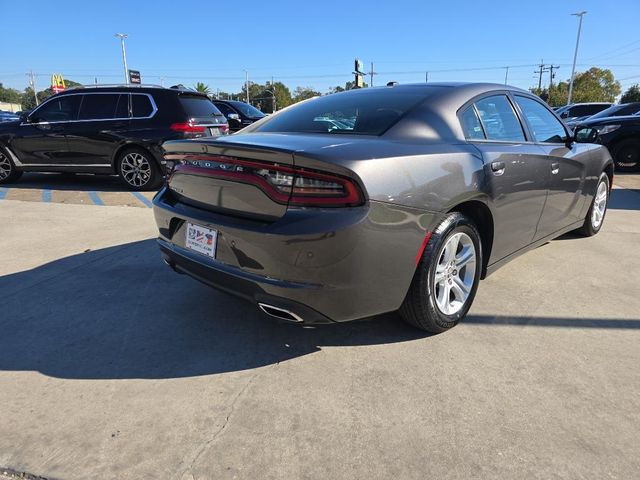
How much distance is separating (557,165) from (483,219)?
117 cm

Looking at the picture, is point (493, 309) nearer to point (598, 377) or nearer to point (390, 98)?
point (598, 377)

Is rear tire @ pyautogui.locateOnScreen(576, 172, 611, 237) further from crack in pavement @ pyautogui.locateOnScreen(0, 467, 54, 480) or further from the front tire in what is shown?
crack in pavement @ pyautogui.locateOnScreen(0, 467, 54, 480)

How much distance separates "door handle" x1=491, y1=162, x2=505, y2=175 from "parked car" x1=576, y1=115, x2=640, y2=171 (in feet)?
28.2

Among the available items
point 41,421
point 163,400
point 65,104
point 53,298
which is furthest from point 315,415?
point 65,104

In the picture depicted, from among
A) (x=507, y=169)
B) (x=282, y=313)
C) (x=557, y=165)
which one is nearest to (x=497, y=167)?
(x=507, y=169)

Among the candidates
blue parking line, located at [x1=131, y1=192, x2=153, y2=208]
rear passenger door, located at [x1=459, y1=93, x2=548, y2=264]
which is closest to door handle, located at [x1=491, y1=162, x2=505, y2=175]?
rear passenger door, located at [x1=459, y1=93, x2=548, y2=264]

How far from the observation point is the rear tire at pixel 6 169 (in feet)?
27.3

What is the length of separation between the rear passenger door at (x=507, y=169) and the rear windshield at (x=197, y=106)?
5.75m

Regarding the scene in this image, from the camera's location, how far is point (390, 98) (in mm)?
3082

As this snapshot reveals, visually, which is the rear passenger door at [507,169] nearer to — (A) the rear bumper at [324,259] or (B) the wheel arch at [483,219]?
(B) the wheel arch at [483,219]

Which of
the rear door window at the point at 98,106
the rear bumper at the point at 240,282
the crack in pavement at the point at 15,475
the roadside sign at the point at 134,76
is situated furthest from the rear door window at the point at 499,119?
the roadside sign at the point at 134,76

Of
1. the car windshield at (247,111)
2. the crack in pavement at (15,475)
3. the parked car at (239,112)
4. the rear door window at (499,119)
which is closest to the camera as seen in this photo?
the crack in pavement at (15,475)

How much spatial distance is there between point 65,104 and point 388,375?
7.95m

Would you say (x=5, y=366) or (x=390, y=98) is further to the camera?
(x=390, y=98)
